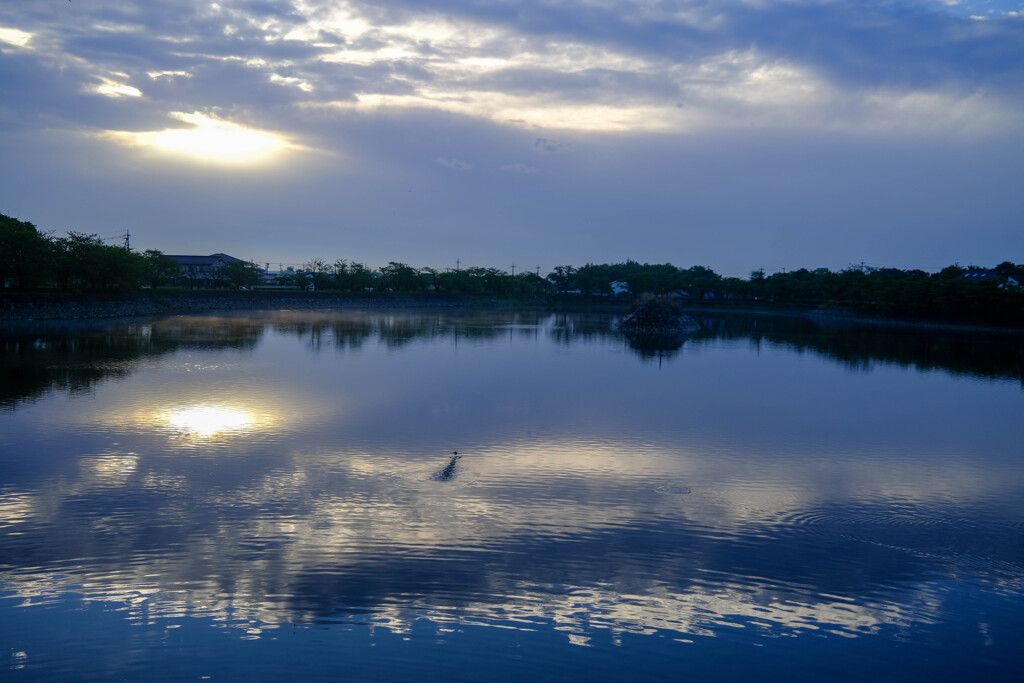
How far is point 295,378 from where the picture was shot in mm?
22719

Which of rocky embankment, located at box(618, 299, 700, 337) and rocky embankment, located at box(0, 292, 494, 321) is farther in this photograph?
rocky embankment, located at box(618, 299, 700, 337)

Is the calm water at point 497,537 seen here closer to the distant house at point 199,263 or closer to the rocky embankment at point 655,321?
the rocky embankment at point 655,321

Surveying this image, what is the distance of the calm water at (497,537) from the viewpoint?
256 inches

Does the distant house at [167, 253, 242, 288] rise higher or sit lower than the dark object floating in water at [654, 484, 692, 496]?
higher

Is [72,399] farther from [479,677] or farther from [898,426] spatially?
[898,426]

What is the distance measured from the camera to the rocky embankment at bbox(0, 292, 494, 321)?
4384 cm

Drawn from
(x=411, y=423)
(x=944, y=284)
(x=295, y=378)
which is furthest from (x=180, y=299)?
(x=944, y=284)

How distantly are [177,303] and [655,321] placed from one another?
1699 inches

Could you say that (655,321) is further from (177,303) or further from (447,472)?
(177,303)

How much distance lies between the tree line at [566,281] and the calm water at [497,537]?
33716 millimetres

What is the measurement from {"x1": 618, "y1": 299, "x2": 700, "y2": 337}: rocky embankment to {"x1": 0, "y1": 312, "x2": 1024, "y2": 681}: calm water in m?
29.4

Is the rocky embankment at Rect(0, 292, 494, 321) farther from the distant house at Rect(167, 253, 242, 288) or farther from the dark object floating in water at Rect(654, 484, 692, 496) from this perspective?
the dark object floating in water at Rect(654, 484, 692, 496)

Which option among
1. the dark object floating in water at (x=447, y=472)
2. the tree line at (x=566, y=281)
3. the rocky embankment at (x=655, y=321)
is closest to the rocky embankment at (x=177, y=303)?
the tree line at (x=566, y=281)

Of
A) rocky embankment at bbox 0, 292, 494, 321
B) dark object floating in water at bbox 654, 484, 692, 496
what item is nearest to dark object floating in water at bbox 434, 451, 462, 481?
dark object floating in water at bbox 654, 484, 692, 496
